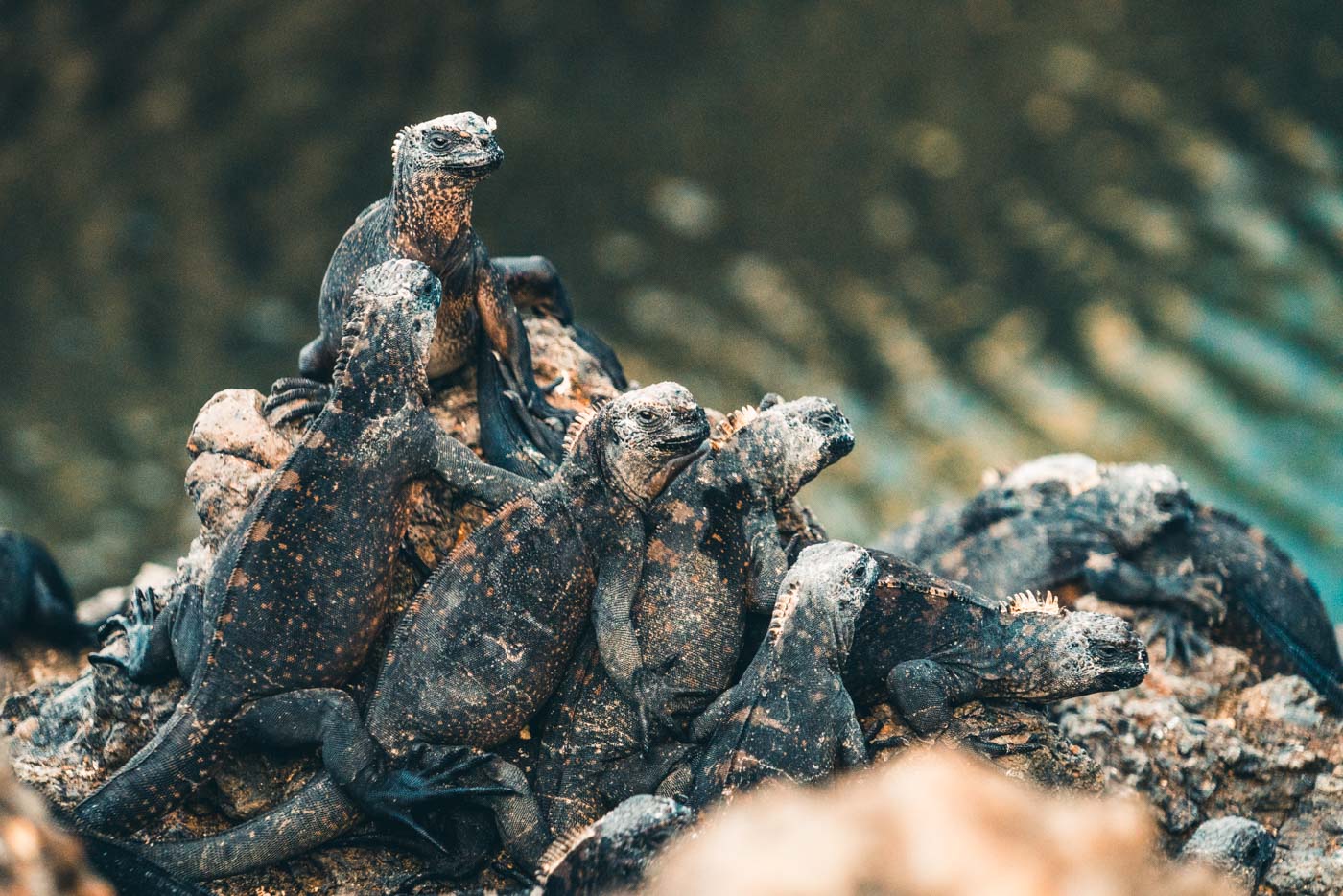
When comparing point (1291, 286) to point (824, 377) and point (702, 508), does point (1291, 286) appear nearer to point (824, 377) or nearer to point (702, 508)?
point (824, 377)

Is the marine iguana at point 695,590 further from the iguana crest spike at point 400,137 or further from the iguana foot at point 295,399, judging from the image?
the iguana crest spike at point 400,137

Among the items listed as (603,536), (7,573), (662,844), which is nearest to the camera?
(662,844)

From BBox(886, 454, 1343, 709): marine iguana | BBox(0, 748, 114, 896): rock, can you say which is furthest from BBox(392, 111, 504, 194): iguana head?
BBox(886, 454, 1343, 709): marine iguana

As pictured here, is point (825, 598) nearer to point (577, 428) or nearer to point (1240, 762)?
point (577, 428)

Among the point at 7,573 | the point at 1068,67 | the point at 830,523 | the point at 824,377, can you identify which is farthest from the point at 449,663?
the point at 1068,67

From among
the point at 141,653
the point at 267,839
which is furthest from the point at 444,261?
the point at 267,839
